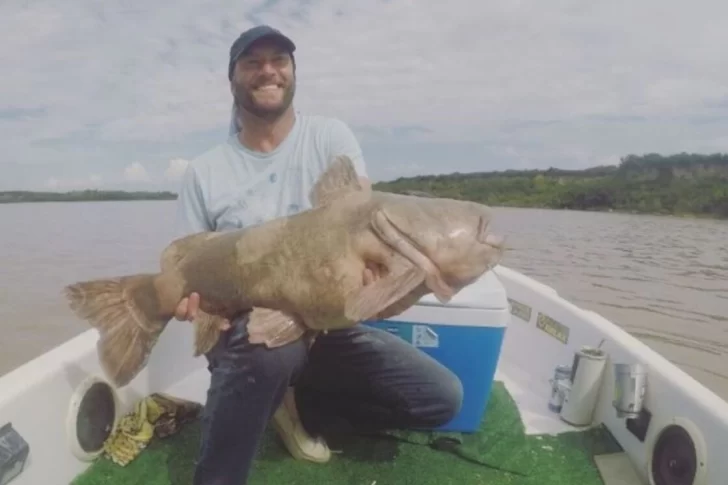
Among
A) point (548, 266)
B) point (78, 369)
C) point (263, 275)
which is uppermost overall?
point (263, 275)

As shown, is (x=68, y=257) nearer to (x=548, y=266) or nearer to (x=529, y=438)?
(x=548, y=266)

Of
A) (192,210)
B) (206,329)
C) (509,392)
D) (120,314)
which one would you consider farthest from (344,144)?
(509,392)

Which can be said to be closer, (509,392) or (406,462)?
(406,462)

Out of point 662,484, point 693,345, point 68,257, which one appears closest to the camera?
point 662,484

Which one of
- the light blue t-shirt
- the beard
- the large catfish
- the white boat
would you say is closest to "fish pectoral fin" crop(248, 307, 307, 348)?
the large catfish

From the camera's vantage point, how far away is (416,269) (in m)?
2.12

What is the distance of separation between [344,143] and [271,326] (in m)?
1.26

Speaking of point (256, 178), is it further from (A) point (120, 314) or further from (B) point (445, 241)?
(B) point (445, 241)

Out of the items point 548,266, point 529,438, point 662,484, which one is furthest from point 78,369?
point 548,266

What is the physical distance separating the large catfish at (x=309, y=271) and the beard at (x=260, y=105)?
0.78m

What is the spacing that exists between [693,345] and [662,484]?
7684mm

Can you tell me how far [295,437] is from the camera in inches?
133

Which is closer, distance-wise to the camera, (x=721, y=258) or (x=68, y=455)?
(x=68, y=455)

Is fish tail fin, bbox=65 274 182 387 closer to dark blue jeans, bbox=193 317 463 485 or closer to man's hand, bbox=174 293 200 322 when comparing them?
man's hand, bbox=174 293 200 322
